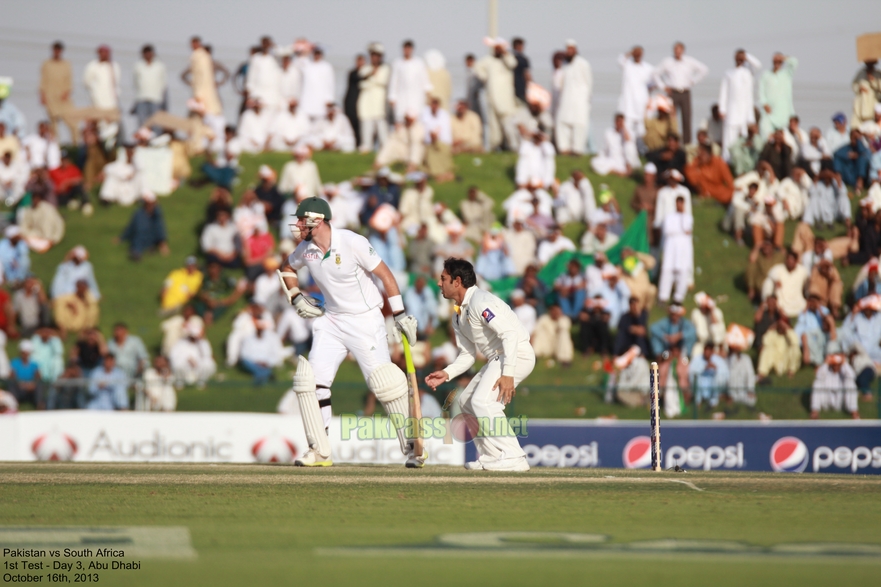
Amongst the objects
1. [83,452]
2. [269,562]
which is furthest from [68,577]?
[83,452]

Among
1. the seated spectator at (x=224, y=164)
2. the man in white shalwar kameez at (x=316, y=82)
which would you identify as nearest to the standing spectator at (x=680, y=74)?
the man in white shalwar kameez at (x=316, y=82)

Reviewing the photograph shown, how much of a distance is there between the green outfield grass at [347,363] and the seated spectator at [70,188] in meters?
0.24

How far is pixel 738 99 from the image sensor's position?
86.5 feet

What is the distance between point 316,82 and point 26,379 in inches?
405

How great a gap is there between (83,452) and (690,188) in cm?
1481

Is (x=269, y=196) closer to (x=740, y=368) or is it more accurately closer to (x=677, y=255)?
(x=677, y=255)

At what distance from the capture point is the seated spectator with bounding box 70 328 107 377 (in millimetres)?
20156

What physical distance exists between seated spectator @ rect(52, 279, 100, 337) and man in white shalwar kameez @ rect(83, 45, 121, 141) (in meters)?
5.44

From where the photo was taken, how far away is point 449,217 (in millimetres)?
24375

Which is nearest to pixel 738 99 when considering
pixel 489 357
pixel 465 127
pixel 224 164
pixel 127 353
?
pixel 465 127

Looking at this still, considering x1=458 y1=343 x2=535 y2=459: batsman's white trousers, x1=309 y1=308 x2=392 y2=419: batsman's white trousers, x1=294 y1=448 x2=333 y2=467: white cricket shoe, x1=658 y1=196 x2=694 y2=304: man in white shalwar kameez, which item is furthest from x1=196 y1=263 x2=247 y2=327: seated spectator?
x1=458 y1=343 x2=535 y2=459: batsman's white trousers

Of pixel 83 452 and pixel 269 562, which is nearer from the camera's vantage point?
pixel 269 562

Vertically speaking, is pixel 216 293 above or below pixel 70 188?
below

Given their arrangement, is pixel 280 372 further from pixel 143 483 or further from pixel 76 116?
pixel 143 483
